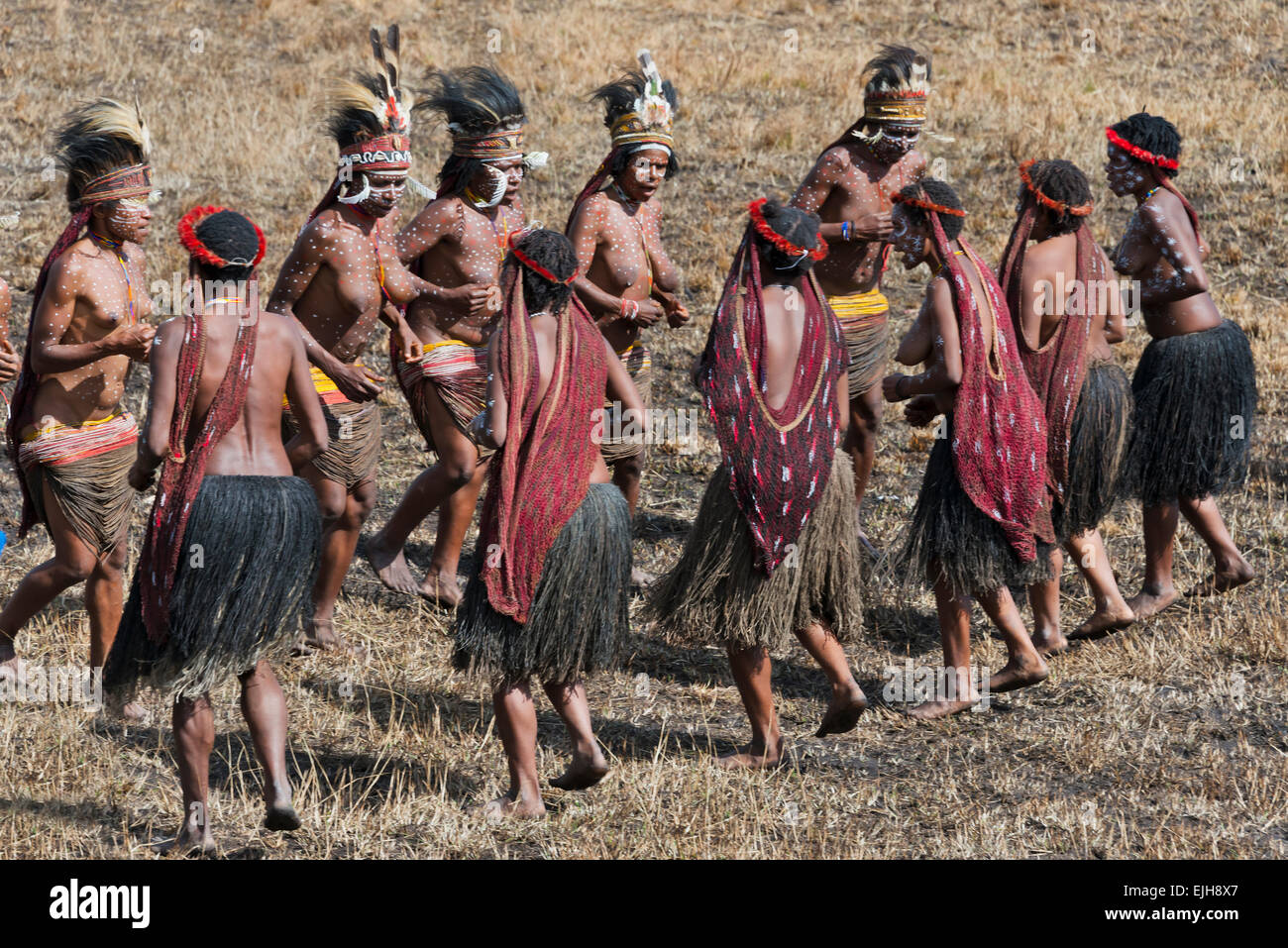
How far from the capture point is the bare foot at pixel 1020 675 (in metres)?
5.21

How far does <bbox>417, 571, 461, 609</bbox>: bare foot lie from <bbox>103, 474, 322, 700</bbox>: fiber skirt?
2.04 m

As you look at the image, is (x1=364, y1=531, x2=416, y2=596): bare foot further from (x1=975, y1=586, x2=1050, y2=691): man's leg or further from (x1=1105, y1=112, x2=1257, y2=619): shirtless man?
(x1=1105, y1=112, x2=1257, y2=619): shirtless man

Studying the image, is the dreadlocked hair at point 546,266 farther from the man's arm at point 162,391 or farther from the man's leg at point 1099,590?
the man's leg at point 1099,590

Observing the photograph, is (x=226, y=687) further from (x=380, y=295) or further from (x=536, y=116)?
(x=536, y=116)

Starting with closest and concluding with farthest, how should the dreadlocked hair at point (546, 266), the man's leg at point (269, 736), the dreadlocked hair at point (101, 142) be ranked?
the man's leg at point (269, 736), the dreadlocked hair at point (546, 266), the dreadlocked hair at point (101, 142)

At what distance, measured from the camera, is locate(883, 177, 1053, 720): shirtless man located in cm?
509

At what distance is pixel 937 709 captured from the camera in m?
5.30

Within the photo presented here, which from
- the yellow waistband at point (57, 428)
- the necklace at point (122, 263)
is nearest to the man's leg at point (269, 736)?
the yellow waistband at point (57, 428)

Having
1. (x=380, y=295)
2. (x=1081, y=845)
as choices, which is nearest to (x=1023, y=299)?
(x=1081, y=845)

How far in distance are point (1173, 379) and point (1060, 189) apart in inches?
43.0

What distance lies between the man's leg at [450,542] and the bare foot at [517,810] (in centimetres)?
181

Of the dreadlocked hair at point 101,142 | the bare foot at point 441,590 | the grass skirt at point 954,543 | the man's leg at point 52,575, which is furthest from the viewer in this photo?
the bare foot at point 441,590

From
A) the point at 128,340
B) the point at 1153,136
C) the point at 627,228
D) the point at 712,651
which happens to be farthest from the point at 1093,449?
the point at 128,340

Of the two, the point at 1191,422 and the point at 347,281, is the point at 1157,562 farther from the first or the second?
the point at 347,281
